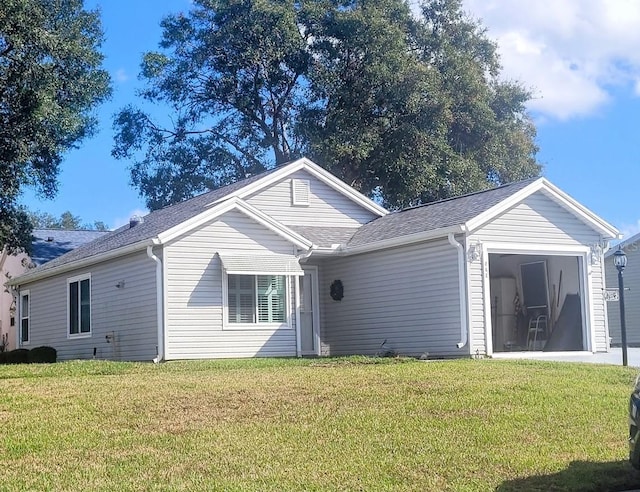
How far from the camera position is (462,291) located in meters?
17.3

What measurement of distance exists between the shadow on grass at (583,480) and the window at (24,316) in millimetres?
19641

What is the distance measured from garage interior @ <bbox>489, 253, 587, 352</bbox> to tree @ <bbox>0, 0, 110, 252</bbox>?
41.2ft

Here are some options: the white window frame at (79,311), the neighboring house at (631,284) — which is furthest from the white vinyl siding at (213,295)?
the neighboring house at (631,284)

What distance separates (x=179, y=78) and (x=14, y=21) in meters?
11.9

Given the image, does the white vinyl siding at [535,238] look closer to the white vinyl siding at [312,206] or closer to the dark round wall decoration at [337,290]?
the dark round wall decoration at [337,290]

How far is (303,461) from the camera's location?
7969 mm

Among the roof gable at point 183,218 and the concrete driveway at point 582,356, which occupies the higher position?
the roof gable at point 183,218

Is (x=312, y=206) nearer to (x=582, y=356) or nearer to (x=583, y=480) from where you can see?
(x=582, y=356)

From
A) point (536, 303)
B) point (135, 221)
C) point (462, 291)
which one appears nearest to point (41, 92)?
point (135, 221)

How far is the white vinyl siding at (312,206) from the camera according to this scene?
70.7 ft

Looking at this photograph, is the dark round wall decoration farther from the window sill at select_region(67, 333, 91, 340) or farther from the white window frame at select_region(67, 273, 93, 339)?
the window sill at select_region(67, 333, 91, 340)

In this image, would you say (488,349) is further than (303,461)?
Yes

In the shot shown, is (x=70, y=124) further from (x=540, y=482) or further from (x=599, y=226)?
(x=540, y=482)

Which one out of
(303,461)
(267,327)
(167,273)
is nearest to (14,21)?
(167,273)
